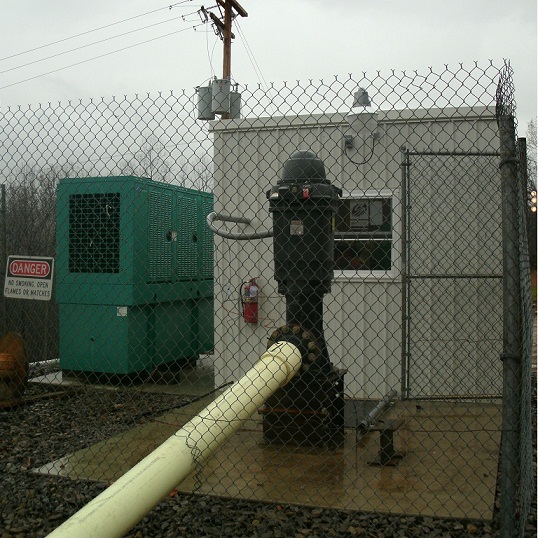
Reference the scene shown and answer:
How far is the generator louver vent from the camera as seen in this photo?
803 centimetres

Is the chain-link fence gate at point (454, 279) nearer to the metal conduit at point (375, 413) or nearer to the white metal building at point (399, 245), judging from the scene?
the white metal building at point (399, 245)

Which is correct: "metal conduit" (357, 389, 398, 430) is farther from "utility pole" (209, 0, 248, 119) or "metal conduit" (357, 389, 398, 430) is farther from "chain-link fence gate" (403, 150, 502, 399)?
"utility pole" (209, 0, 248, 119)

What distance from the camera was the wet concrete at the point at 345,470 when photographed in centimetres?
428

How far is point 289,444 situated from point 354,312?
7.68 ft

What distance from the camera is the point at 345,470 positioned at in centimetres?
487

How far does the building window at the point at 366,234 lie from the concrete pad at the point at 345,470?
6.24 feet

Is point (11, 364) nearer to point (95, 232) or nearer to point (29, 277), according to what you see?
point (95, 232)

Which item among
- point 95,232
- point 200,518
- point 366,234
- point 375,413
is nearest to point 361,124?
point 366,234

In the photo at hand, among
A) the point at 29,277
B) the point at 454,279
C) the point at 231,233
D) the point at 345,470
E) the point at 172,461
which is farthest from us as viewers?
the point at 454,279

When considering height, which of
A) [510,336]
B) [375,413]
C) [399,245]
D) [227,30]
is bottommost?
[375,413]

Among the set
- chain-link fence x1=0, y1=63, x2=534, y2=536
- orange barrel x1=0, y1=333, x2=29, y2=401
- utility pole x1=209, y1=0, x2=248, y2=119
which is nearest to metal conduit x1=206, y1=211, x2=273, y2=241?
chain-link fence x1=0, y1=63, x2=534, y2=536

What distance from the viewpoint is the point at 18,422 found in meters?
6.66

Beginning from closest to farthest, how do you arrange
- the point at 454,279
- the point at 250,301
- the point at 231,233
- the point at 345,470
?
1. the point at 345,470
2. the point at 231,233
3. the point at 454,279
4. the point at 250,301

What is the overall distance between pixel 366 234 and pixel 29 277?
3.62 m
